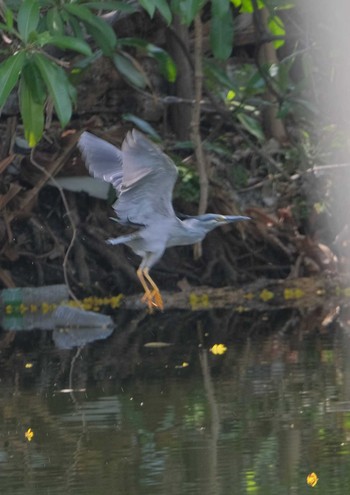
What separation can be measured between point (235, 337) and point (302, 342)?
58cm

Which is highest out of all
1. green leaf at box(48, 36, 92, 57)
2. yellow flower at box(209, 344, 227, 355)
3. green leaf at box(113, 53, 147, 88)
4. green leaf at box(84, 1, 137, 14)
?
green leaf at box(84, 1, 137, 14)

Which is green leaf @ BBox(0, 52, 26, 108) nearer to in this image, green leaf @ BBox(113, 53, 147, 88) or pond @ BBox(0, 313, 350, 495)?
pond @ BBox(0, 313, 350, 495)

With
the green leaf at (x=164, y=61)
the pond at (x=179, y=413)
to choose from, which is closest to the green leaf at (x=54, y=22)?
the pond at (x=179, y=413)

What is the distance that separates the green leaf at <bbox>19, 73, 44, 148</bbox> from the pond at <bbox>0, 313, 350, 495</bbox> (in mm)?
1262

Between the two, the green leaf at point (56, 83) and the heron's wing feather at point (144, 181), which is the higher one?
the green leaf at point (56, 83)

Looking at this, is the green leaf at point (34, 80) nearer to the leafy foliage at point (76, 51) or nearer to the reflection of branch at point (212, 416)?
the leafy foliage at point (76, 51)

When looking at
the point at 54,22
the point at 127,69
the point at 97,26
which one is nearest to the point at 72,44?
the point at 54,22

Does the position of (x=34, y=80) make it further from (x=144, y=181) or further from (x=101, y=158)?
(x=144, y=181)

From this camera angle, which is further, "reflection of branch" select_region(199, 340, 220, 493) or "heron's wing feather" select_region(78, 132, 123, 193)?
"heron's wing feather" select_region(78, 132, 123, 193)

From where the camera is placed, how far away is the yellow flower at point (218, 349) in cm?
719

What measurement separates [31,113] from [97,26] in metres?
0.99

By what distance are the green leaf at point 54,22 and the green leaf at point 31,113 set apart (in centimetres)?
43

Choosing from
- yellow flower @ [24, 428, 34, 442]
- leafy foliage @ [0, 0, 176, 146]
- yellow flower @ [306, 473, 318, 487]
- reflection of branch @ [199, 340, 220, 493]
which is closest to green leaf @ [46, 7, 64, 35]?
leafy foliage @ [0, 0, 176, 146]

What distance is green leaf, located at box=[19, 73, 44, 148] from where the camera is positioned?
6.64 metres
